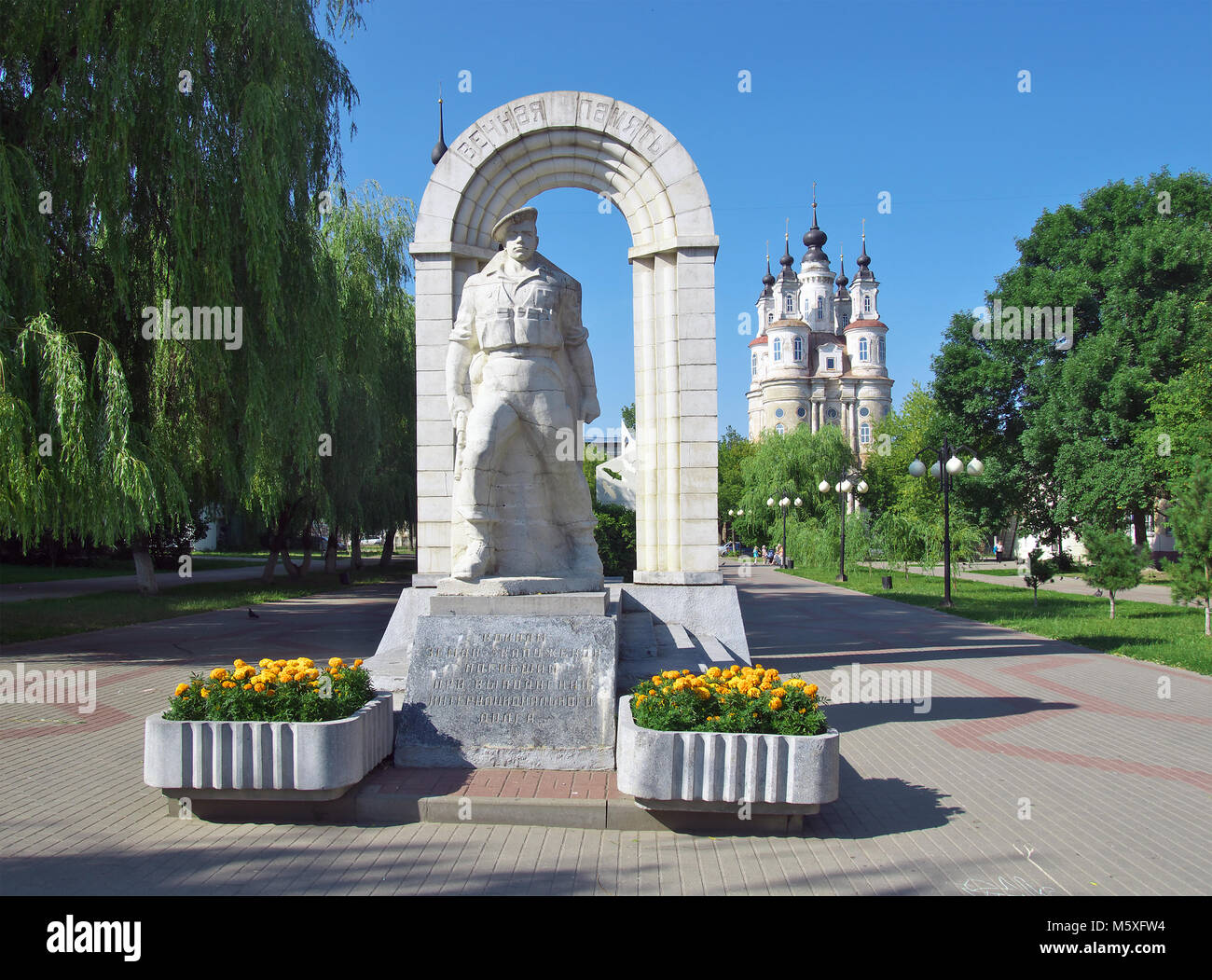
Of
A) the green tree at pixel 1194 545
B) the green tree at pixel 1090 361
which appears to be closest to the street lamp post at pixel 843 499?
the green tree at pixel 1090 361

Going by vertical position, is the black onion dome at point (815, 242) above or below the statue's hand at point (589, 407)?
above

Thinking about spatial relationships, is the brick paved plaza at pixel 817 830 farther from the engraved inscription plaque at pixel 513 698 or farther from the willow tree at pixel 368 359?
the willow tree at pixel 368 359

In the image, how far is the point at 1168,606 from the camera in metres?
18.5

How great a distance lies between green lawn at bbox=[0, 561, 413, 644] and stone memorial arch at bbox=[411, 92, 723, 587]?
8.19 metres

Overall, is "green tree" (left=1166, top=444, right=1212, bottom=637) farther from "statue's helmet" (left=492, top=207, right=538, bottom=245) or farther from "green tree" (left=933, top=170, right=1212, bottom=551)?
"statue's helmet" (left=492, top=207, right=538, bottom=245)

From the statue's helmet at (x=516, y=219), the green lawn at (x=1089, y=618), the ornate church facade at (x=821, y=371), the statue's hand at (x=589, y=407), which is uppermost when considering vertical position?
the ornate church facade at (x=821, y=371)

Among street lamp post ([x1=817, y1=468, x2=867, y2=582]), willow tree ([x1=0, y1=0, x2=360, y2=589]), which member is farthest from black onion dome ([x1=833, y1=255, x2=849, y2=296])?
willow tree ([x1=0, y1=0, x2=360, y2=589])

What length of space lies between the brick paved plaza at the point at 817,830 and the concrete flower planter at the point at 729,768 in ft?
0.87

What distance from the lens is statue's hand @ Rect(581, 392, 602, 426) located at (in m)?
6.60

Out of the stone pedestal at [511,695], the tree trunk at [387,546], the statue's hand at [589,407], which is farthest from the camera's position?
the tree trunk at [387,546]

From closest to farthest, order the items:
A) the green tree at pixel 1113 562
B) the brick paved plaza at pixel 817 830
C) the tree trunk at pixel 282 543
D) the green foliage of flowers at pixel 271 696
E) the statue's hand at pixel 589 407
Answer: the brick paved plaza at pixel 817 830 → the green foliage of flowers at pixel 271 696 → the statue's hand at pixel 589 407 → the green tree at pixel 1113 562 → the tree trunk at pixel 282 543

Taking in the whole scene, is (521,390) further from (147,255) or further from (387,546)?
(387,546)

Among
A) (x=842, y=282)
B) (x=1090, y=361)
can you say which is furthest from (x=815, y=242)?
(x=1090, y=361)

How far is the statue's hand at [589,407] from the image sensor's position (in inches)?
260
